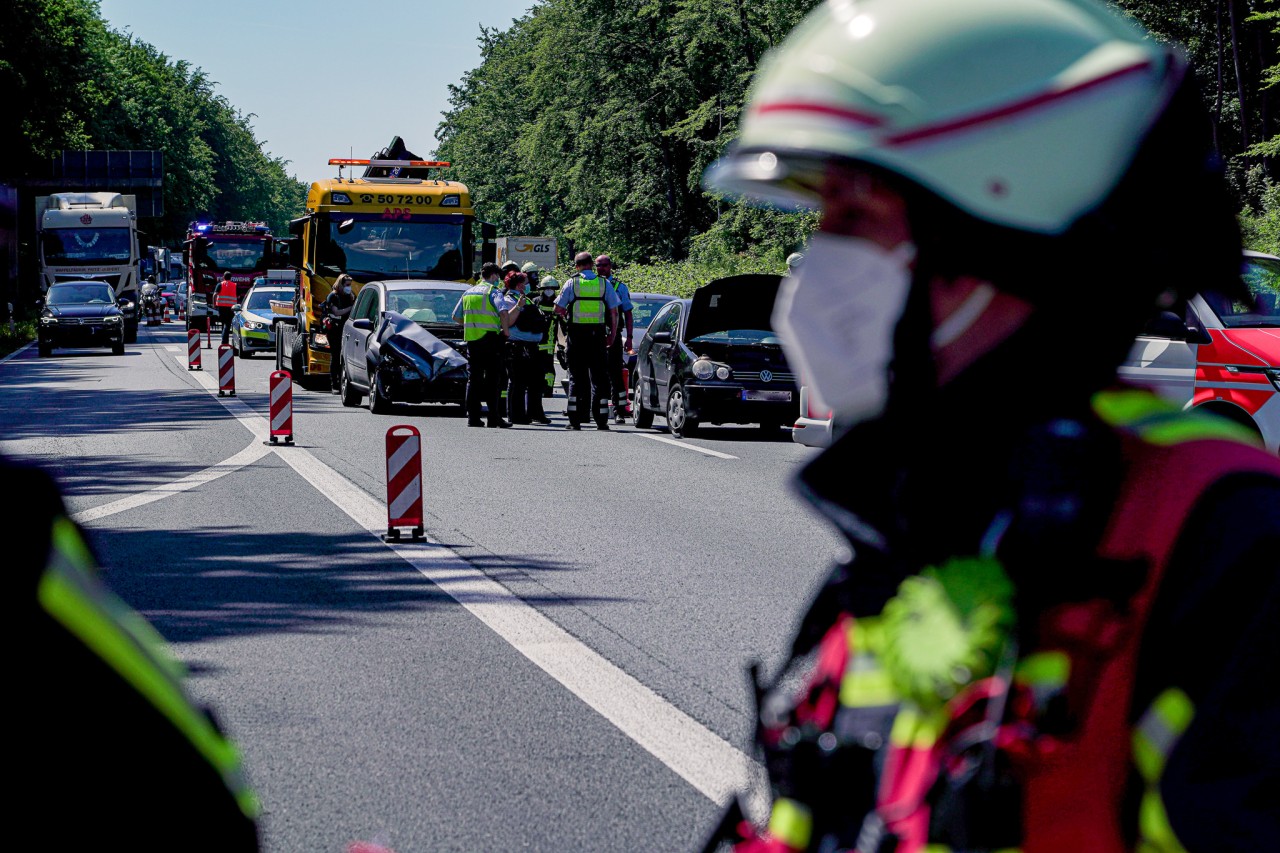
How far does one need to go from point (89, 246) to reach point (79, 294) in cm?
789

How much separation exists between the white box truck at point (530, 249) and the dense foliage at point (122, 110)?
16.2 metres

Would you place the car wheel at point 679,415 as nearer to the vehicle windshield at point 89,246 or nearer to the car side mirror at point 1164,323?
the car side mirror at point 1164,323

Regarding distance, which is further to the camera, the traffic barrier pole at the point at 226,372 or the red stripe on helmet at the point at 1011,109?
the traffic barrier pole at the point at 226,372

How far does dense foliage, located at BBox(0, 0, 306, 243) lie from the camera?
6187cm

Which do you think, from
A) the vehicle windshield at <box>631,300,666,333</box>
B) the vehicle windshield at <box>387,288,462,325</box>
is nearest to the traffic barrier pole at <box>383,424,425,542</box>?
the vehicle windshield at <box>387,288,462,325</box>

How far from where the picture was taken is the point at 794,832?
4.86ft

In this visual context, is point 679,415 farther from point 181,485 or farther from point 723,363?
point 181,485

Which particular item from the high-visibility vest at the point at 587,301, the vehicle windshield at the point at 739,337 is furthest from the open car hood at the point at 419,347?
the vehicle windshield at the point at 739,337

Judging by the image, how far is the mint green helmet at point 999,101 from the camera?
4.46 ft

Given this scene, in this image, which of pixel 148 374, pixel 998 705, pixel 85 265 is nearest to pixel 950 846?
pixel 998 705

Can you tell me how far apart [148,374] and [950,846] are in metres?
32.6

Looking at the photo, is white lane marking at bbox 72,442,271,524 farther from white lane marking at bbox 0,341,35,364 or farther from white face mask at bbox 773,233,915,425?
white lane marking at bbox 0,341,35,364

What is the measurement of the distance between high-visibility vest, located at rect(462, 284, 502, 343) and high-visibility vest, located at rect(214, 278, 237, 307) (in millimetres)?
31463

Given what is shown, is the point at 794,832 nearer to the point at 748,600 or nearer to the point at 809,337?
the point at 809,337
